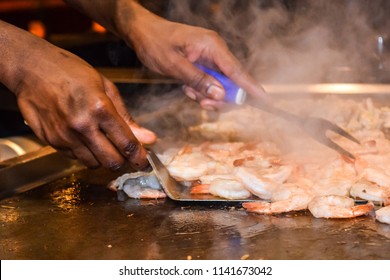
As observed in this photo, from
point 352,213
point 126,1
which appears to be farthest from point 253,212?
point 126,1

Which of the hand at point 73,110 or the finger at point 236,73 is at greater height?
the finger at point 236,73

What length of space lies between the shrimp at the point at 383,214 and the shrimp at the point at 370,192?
0.47ft

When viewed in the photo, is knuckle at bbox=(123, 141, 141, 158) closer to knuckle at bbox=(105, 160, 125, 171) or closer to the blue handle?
knuckle at bbox=(105, 160, 125, 171)

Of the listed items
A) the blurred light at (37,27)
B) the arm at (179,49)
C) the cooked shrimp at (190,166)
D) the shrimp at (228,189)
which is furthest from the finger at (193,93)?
the blurred light at (37,27)

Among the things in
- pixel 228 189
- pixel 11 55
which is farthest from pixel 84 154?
pixel 228 189

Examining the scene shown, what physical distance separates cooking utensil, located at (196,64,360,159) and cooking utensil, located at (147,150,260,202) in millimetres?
530

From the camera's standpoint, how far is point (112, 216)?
2408 millimetres

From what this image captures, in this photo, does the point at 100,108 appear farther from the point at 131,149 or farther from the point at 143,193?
the point at 143,193

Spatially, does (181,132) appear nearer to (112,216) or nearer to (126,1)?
(126,1)

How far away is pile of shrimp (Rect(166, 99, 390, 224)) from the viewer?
7.65 feet

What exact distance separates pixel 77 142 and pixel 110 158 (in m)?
0.14

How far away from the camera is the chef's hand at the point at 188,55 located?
298cm

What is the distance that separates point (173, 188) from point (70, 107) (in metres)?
0.60

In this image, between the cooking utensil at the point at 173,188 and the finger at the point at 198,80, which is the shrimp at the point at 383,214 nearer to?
the cooking utensil at the point at 173,188
